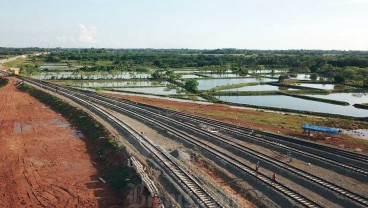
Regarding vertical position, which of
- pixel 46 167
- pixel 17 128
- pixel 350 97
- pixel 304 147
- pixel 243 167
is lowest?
pixel 46 167

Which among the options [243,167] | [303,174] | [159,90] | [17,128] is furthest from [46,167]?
[159,90]

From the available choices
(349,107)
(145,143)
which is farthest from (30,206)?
(349,107)

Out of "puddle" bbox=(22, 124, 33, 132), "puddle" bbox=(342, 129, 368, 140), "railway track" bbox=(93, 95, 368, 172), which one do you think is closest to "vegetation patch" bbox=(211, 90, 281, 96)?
"railway track" bbox=(93, 95, 368, 172)

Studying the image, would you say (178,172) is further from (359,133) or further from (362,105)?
(362,105)

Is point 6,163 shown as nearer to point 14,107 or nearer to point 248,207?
point 248,207

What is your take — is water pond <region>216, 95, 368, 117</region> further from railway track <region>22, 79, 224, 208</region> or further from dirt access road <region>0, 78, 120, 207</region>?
dirt access road <region>0, 78, 120, 207</region>

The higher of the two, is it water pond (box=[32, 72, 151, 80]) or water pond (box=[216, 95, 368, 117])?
water pond (box=[32, 72, 151, 80])
